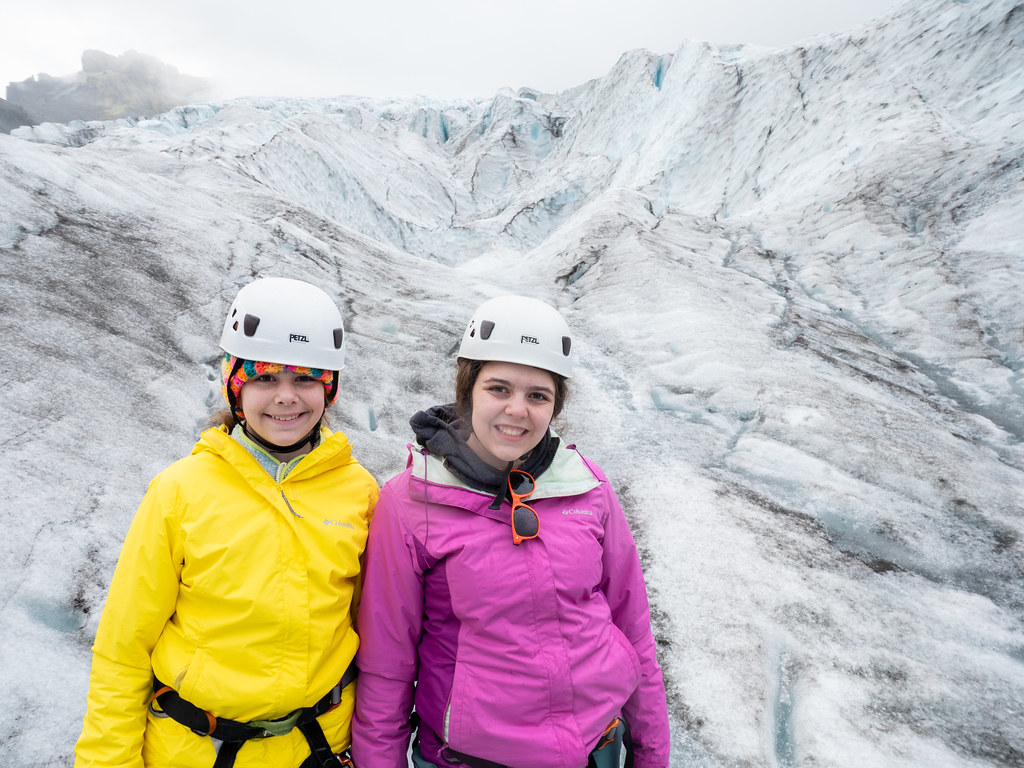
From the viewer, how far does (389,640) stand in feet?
6.40

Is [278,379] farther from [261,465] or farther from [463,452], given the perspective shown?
[463,452]

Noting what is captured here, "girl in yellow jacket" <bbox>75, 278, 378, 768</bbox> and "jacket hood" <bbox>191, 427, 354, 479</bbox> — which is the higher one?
"jacket hood" <bbox>191, 427, 354, 479</bbox>

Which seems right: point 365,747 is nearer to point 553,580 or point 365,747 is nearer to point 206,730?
point 206,730

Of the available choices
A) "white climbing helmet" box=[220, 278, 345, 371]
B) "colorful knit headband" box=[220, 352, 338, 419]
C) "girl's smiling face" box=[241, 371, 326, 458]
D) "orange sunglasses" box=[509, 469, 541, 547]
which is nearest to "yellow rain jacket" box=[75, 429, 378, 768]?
"girl's smiling face" box=[241, 371, 326, 458]

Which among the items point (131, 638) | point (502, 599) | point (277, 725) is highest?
point (502, 599)

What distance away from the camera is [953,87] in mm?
14828

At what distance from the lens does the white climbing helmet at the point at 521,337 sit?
2143mm

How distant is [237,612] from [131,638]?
0.33 metres

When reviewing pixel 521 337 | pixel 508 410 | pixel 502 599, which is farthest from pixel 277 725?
pixel 521 337

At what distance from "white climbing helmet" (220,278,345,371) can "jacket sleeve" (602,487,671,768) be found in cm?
143

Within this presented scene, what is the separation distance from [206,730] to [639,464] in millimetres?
5251

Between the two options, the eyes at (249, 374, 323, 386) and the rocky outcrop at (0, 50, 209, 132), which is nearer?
the eyes at (249, 374, 323, 386)

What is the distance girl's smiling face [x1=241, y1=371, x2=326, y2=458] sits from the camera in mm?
2008

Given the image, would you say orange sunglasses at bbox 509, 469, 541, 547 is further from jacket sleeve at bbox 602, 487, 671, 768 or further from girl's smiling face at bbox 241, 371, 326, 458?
girl's smiling face at bbox 241, 371, 326, 458
